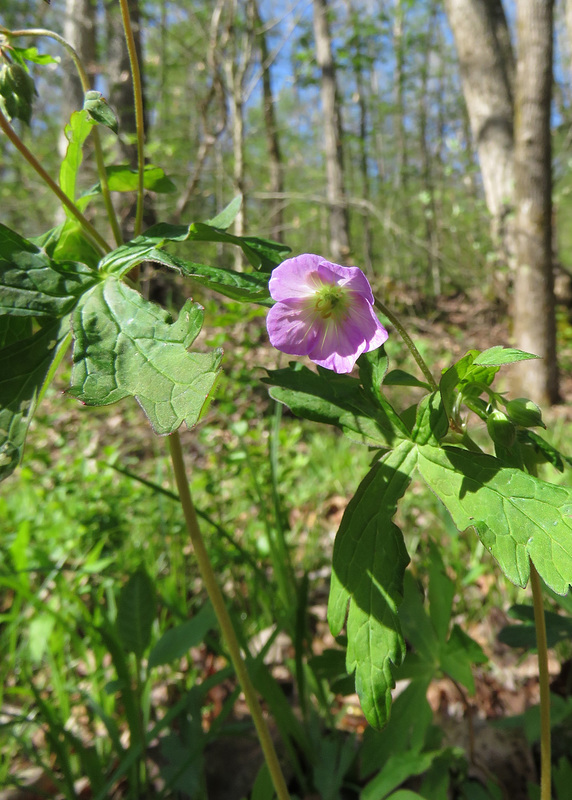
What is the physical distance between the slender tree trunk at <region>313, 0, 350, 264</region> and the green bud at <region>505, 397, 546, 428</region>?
20.2ft

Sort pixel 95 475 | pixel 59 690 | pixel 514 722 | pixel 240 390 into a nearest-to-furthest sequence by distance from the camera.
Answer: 1. pixel 514 722
2. pixel 59 690
3. pixel 95 475
4. pixel 240 390

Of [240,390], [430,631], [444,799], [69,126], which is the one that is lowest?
[444,799]

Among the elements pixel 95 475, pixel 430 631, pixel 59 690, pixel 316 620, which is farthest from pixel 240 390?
pixel 430 631

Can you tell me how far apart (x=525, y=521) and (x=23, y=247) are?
78cm

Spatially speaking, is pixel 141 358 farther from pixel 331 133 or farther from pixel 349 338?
pixel 331 133

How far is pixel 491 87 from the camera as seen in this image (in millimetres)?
5520

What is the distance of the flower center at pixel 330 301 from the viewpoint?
83 centimetres

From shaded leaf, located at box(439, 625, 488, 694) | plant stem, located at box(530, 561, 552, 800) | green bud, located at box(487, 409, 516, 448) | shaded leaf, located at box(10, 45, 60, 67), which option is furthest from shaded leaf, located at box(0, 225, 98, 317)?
shaded leaf, located at box(439, 625, 488, 694)

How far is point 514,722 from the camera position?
3.67 ft

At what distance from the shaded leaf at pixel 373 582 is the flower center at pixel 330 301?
25 centimetres

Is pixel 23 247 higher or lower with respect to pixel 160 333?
higher

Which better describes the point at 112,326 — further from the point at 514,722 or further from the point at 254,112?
the point at 254,112

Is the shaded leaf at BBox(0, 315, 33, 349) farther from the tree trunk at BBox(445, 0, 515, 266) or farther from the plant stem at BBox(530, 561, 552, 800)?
the tree trunk at BBox(445, 0, 515, 266)

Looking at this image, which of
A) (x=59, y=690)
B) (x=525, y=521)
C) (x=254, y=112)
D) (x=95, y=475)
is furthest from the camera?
(x=254, y=112)
